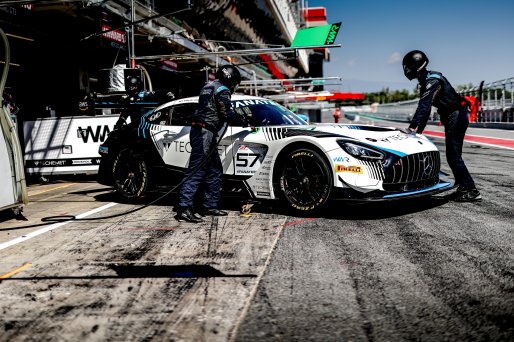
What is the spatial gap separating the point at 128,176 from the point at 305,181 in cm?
277

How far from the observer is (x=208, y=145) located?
5.79 meters

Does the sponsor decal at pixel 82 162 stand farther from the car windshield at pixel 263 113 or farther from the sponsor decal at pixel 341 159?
the sponsor decal at pixel 341 159

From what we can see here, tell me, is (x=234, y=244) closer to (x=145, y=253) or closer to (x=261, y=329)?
(x=145, y=253)

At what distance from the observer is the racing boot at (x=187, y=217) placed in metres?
5.55

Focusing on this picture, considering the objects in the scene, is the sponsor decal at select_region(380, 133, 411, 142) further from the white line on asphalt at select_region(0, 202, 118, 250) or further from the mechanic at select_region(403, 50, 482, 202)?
the white line on asphalt at select_region(0, 202, 118, 250)

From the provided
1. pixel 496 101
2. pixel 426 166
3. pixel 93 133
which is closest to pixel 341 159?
pixel 426 166

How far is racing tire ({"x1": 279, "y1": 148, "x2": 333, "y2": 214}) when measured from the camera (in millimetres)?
5312

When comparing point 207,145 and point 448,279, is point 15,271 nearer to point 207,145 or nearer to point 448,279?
point 207,145

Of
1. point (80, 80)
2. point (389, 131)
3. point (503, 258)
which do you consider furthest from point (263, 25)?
point (503, 258)

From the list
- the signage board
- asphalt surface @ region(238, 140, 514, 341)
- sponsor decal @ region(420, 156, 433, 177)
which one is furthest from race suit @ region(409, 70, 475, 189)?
the signage board

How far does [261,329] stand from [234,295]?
564mm

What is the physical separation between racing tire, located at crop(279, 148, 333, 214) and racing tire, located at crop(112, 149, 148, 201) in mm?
2160

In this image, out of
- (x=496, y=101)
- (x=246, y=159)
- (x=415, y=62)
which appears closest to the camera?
(x=246, y=159)

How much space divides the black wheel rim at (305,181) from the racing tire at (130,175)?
2.20 meters
